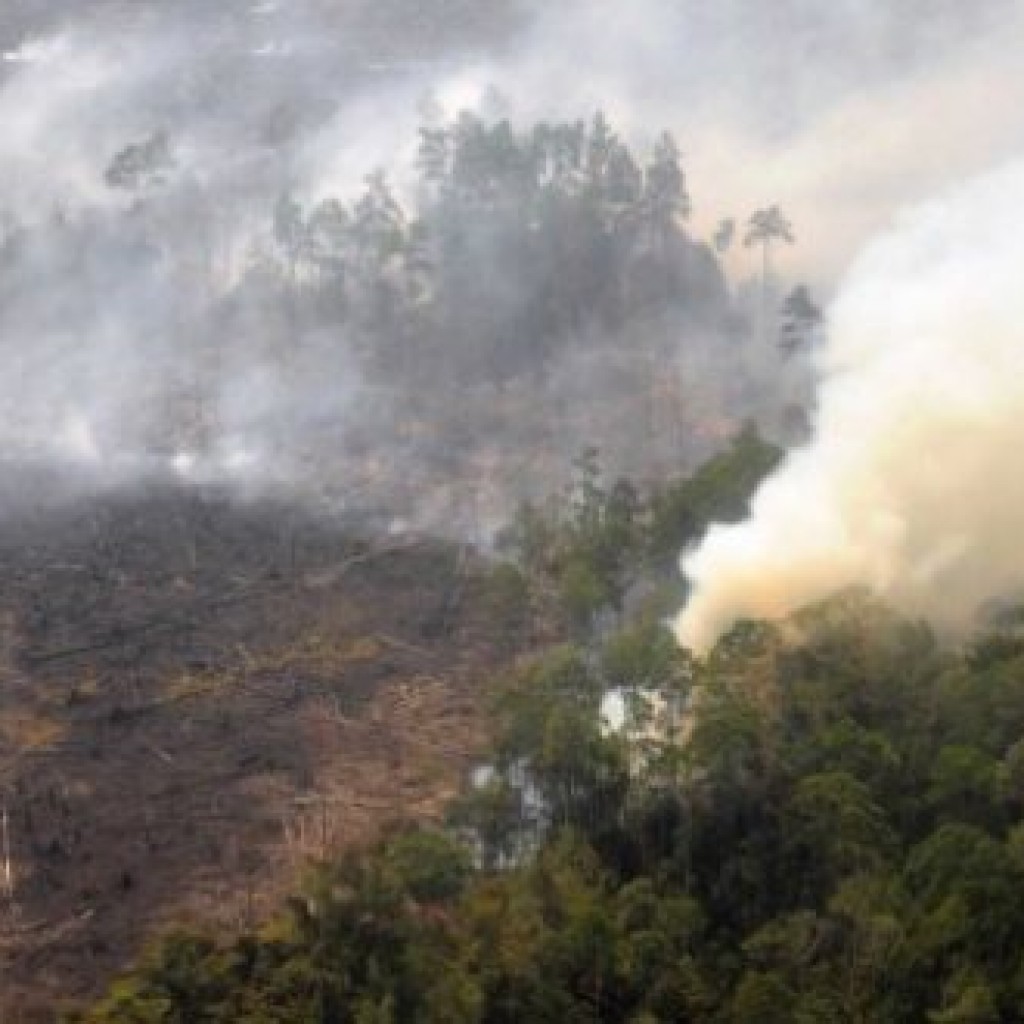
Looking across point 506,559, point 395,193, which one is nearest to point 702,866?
point 506,559

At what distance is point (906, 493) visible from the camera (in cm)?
6162

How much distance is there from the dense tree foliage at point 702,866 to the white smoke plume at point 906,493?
4.51 m

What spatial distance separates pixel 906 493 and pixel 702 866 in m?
22.8

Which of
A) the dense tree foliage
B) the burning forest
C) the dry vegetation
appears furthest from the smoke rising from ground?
the dense tree foliage

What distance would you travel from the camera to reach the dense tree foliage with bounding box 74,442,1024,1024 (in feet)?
116

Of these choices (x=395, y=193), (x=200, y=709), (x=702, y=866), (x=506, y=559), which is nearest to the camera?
(x=702, y=866)

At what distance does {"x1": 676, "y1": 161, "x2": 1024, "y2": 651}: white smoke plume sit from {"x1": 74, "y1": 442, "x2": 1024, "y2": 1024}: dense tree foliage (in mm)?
4510

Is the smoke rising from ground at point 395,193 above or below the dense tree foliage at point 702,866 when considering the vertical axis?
above

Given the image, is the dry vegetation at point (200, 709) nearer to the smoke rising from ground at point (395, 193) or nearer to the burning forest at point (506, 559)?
the burning forest at point (506, 559)

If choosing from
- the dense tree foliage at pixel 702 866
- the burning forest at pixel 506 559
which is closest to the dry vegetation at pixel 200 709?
the burning forest at pixel 506 559

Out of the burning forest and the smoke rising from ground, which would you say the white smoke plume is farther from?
the smoke rising from ground

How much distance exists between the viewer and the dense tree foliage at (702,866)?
3534 centimetres

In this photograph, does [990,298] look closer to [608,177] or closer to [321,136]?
[608,177]

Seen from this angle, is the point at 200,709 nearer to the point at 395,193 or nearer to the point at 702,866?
the point at 702,866
